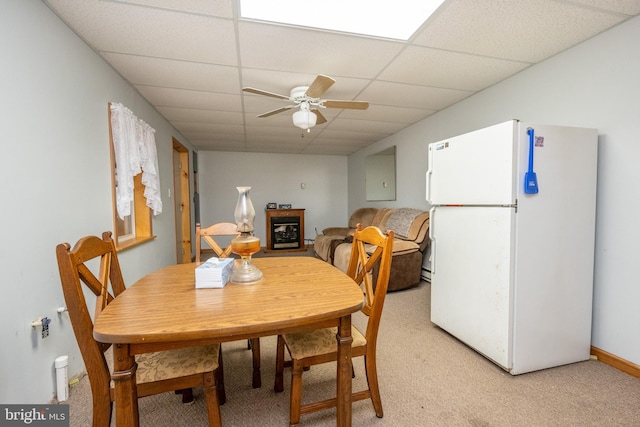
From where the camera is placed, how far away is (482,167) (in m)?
1.83

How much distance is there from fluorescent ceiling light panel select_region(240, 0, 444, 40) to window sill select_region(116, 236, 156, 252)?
6.49 feet

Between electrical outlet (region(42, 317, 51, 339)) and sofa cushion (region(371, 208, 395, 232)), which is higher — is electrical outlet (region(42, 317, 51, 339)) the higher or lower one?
→ the lower one

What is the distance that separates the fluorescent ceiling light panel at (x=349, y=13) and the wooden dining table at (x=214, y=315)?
1520 mm

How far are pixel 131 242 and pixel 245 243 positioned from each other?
1.90 meters

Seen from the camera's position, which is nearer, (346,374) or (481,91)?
(346,374)

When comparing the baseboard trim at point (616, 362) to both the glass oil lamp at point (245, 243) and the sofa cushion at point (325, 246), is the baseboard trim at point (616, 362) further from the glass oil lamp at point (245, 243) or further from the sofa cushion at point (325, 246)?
the sofa cushion at point (325, 246)

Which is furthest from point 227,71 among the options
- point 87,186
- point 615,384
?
point 615,384

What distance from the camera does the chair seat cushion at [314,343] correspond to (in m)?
1.23

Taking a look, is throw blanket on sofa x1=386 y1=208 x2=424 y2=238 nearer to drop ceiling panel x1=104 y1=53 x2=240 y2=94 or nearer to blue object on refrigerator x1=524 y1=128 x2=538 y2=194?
blue object on refrigerator x1=524 y1=128 x2=538 y2=194

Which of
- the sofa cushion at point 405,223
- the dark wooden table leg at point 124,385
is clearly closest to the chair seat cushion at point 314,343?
the dark wooden table leg at point 124,385

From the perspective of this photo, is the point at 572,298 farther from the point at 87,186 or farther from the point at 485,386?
the point at 87,186

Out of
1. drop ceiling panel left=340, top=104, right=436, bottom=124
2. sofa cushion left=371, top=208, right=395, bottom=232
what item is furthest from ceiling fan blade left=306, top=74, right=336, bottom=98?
sofa cushion left=371, top=208, right=395, bottom=232

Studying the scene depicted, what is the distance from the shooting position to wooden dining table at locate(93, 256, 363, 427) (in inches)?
32.7

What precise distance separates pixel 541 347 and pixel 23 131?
3.16 metres
